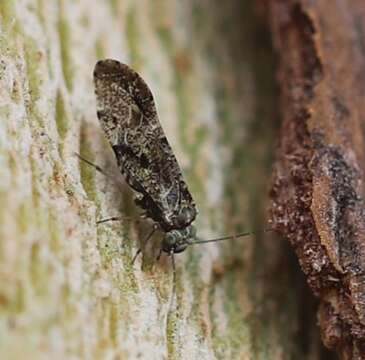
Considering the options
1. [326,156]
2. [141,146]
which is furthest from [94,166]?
[326,156]

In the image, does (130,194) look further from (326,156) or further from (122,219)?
(326,156)

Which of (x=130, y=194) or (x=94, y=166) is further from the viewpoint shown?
(x=130, y=194)

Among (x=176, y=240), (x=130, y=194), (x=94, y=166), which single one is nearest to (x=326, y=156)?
(x=176, y=240)

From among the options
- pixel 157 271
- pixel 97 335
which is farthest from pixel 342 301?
pixel 97 335

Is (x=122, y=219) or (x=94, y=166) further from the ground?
(x=94, y=166)

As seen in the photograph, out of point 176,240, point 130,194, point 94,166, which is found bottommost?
point 176,240
